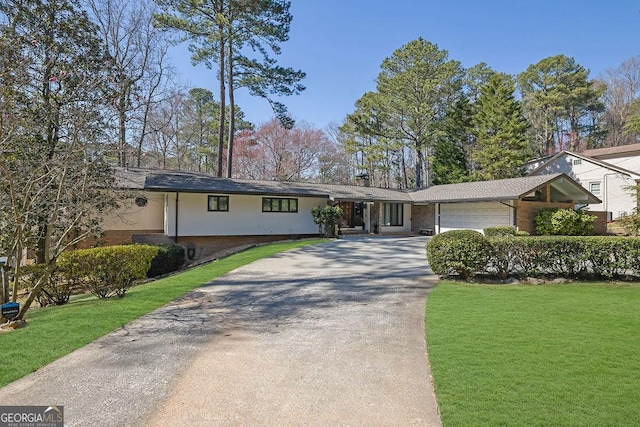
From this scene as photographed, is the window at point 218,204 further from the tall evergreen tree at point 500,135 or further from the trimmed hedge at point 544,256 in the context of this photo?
the tall evergreen tree at point 500,135

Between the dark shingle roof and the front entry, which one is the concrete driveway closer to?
the dark shingle roof

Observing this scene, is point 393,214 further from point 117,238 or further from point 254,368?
point 254,368

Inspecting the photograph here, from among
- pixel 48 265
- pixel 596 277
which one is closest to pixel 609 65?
pixel 596 277

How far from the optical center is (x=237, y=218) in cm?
1775

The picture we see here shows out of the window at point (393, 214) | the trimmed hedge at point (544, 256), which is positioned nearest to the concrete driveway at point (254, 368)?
the trimmed hedge at point (544, 256)

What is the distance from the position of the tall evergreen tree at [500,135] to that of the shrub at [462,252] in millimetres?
23145

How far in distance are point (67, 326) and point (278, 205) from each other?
13822mm

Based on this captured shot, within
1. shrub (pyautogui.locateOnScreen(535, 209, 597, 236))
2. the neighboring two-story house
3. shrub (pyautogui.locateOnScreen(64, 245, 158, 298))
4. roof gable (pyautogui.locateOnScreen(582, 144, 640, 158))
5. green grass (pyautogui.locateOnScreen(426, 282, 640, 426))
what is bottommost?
green grass (pyautogui.locateOnScreen(426, 282, 640, 426))

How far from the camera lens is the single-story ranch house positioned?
16078mm

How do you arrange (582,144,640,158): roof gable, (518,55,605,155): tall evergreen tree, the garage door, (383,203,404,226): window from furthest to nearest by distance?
1. (518,55,605,155): tall evergreen tree
2. (582,144,640,158): roof gable
3. (383,203,404,226): window
4. the garage door

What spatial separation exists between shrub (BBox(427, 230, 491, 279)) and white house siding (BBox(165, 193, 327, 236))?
11.3 meters

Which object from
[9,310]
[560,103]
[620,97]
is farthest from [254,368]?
[620,97]

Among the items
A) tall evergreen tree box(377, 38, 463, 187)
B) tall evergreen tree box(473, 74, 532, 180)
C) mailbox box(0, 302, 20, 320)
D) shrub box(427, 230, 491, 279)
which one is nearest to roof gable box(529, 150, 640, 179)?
tall evergreen tree box(473, 74, 532, 180)

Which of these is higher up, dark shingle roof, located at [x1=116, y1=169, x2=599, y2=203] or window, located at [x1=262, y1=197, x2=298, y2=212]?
dark shingle roof, located at [x1=116, y1=169, x2=599, y2=203]
